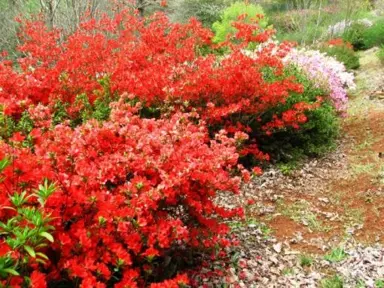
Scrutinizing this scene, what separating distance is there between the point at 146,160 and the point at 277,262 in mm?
1862

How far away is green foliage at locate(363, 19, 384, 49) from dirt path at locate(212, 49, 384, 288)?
9.97 m

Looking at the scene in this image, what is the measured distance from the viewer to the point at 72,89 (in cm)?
562

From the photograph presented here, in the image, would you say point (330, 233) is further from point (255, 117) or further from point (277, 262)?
point (255, 117)

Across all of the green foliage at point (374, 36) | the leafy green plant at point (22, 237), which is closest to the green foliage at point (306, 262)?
the leafy green plant at point (22, 237)

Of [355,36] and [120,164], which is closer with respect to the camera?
[120,164]

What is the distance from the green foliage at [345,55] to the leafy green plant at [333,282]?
33.0 ft

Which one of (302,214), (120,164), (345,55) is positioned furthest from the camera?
(345,55)

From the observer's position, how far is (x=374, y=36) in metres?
16.1

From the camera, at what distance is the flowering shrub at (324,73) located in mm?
7980

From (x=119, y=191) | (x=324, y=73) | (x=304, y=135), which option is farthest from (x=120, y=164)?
(x=324, y=73)

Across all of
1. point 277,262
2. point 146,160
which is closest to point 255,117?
point 277,262

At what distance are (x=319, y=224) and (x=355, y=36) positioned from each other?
13186 mm

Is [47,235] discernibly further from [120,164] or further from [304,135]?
[304,135]

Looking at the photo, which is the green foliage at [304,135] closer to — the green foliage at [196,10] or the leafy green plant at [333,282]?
the leafy green plant at [333,282]
